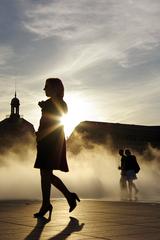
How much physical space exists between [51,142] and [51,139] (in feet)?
0.13

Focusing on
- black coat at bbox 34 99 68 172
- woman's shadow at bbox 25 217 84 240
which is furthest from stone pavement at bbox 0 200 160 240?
black coat at bbox 34 99 68 172

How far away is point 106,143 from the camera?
4102 inches

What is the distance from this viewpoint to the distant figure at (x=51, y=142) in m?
7.12

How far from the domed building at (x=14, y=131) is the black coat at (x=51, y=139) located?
12806 centimetres

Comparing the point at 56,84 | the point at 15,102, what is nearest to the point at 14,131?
the point at 15,102

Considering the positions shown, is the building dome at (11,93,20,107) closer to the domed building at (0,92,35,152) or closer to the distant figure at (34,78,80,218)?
the domed building at (0,92,35,152)

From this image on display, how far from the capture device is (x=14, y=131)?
146000 millimetres

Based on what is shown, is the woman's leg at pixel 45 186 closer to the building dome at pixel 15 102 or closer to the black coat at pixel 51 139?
the black coat at pixel 51 139

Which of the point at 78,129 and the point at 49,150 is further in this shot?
the point at 78,129

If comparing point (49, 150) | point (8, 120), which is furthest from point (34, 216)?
point (8, 120)

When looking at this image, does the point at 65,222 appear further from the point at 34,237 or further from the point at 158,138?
the point at 158,138

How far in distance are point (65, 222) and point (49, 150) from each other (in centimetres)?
118

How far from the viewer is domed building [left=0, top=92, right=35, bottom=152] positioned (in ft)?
454

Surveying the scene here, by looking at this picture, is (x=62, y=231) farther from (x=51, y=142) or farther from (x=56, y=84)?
(x=56, y=84)
